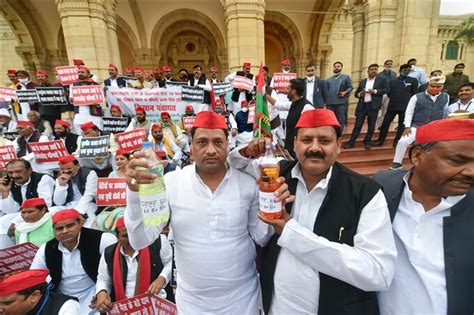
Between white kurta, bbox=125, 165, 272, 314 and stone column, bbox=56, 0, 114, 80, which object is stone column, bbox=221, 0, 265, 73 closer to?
stone column, bbox=56, 0, 114, 80

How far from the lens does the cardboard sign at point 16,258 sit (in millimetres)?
2371

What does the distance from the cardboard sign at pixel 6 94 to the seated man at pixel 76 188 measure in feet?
14.0

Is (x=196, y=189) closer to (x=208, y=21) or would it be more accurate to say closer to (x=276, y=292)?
(x=276, y=292)

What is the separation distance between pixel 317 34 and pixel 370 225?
15157 mm

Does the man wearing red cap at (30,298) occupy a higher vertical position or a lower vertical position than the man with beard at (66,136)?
lower

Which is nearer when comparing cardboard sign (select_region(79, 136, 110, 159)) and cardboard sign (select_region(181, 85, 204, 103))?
cardboard sign (select_region(79, 136, 110, 159))

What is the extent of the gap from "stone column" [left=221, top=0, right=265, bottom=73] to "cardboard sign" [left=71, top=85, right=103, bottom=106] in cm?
483

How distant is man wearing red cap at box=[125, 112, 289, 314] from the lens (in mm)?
1432

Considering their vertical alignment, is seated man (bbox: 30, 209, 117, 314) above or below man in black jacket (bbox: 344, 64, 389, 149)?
below

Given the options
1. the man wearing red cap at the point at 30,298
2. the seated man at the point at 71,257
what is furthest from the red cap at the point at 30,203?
the man wearing red cap at the point at 30,298

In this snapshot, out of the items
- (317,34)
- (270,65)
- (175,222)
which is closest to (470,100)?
(175,222)

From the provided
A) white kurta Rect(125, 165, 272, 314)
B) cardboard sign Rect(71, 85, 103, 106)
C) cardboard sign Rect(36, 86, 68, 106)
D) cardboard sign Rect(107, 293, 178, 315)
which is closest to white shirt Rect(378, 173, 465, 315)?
white kurta Rect(125, 165, 272, 314)

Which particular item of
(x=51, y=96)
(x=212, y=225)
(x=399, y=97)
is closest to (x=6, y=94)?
(x=51, y=96)

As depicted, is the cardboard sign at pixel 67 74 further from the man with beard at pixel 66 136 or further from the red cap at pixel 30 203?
the red cap at pixel 30 203
